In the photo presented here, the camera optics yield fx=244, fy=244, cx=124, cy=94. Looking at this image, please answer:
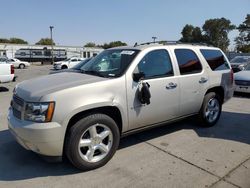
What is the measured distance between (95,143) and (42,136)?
2.52 ft

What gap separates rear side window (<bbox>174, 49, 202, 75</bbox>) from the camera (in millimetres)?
4516

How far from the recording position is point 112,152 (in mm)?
3641

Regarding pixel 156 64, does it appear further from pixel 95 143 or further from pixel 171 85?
pixel 95 143

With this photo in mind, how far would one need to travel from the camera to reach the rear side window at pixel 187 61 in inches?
178

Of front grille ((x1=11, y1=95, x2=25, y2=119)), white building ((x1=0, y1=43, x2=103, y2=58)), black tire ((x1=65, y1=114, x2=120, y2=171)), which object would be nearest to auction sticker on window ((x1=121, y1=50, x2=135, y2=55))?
black tire ((x1=65, y1=114, x2=120, y2=171))

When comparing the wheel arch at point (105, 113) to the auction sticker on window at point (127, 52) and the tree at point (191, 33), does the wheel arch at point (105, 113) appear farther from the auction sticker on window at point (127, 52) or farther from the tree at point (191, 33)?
the tree at point (191, 33)

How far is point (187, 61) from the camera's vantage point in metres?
4.68

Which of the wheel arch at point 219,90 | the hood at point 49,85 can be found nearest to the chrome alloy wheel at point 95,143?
the hood at point 49,85

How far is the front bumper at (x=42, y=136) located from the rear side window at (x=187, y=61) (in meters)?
2.50

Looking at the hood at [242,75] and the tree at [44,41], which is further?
the tree at [44,41]

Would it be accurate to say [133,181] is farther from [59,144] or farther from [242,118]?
[242,118]

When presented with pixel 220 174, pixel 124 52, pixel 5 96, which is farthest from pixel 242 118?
pixel 5 96

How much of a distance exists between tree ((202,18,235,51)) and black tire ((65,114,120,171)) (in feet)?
239

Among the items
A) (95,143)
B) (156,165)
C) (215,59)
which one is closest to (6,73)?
(95,143)
